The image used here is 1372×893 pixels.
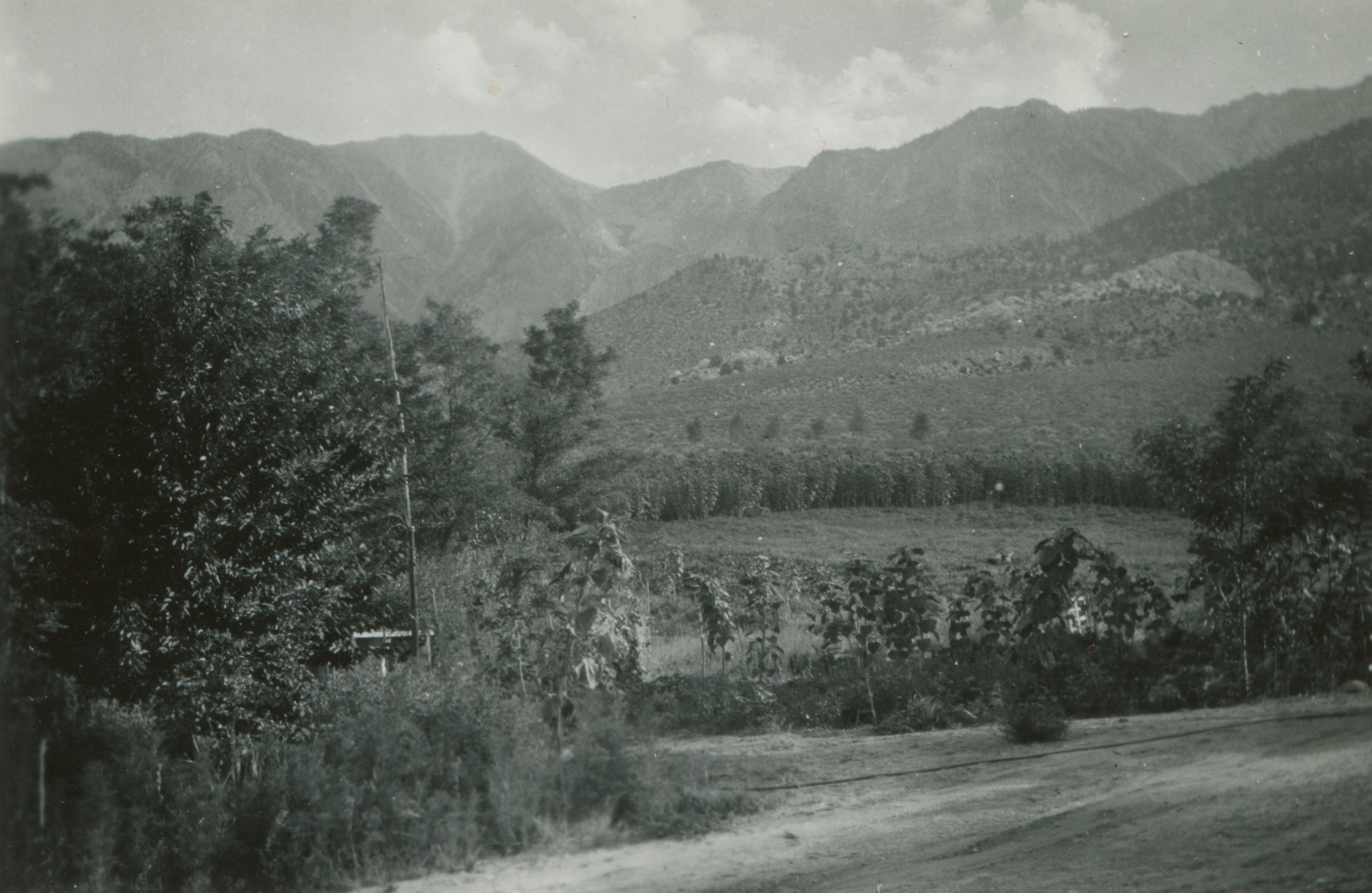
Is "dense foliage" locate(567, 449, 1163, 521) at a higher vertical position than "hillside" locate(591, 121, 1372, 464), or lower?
lower

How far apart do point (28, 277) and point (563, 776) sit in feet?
24.1

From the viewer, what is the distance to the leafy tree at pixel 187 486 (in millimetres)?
8117

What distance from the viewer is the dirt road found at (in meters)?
5.28

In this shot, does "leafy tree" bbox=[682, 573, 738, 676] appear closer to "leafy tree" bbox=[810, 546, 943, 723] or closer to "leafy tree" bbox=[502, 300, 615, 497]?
"leafy tree" bbox=[810, 546, 943, 723]

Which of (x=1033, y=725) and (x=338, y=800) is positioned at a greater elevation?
(x=338, y=800)

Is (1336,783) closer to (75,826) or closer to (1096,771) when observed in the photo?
(1096,771)

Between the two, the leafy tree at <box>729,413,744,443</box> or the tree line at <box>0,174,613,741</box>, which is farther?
the leafy tree at <box>729,413,744,443</box>

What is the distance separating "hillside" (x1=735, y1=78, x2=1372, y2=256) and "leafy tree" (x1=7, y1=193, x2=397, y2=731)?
75476 millimetres

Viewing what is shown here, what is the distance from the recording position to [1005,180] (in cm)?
9769

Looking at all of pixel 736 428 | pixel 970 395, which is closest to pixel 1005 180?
pixel 970 395

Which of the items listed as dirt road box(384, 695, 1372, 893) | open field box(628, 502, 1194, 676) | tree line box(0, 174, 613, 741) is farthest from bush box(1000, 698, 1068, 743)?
open field box(628, 502, 1194, 676)

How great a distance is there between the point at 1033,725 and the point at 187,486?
7.66 m

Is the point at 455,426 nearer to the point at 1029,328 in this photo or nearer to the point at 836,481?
the point at 836,481

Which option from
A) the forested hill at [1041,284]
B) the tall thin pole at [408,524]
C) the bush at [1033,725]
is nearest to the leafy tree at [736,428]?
the forested hill at [1041,284]
